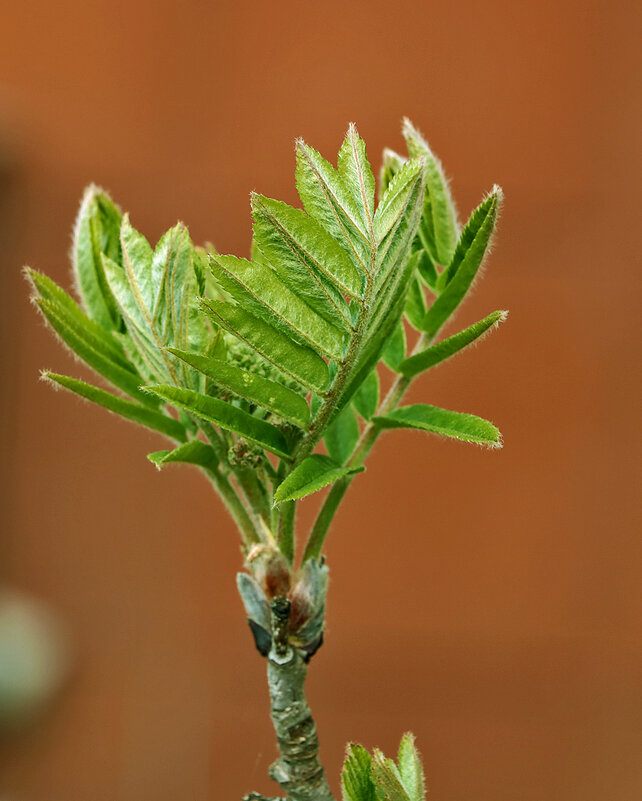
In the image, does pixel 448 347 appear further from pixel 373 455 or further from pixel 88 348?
pixel 373 455

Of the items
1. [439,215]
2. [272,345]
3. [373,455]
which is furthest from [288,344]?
[373,455]

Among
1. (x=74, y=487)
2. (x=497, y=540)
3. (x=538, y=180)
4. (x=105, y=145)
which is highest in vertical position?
(x=105, y=145)

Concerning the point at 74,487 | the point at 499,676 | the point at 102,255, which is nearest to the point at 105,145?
the point at 74,487

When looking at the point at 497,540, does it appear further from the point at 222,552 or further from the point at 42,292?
the point at 42,292

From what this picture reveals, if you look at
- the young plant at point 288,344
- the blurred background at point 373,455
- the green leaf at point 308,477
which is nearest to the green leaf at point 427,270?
the young plant at point 288,344

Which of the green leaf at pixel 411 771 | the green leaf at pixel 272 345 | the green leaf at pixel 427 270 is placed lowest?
the green leaf at pixel 411 771

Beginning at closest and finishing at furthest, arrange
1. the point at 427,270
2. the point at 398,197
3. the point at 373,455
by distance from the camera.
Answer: the point at 398,197 → the point at 427,270 → the point at 373,455

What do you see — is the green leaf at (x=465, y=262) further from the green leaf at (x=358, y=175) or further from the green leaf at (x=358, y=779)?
the green leaf at (x=358, y=779)
